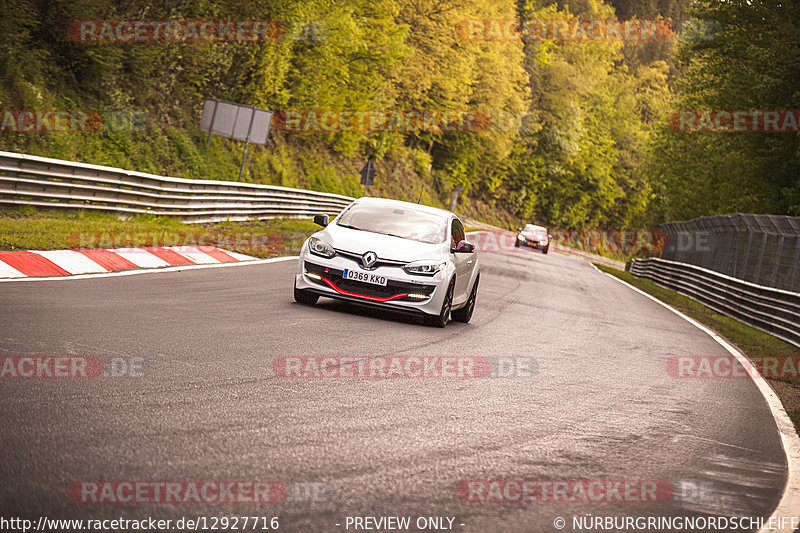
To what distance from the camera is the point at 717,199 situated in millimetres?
45531

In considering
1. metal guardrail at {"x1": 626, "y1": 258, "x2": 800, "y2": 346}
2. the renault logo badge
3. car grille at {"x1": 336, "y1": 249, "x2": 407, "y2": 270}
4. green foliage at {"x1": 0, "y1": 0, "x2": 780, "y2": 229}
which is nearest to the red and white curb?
car grille at {"x1": 336, "y1": 249, "x2": 407, "y2": 270}

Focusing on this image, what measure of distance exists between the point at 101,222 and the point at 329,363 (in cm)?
1061

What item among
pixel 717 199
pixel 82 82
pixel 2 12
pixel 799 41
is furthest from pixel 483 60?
pixel 2 12

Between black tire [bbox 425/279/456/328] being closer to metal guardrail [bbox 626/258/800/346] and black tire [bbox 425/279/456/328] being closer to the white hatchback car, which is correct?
the white hatchback car

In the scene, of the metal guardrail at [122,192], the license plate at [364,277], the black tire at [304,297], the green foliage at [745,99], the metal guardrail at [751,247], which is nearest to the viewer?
the license plate at [364,277]

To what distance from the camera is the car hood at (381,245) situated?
1059 centimetres

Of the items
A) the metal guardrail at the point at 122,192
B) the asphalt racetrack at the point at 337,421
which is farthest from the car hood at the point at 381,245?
the metal guardrail at the point at 122,192

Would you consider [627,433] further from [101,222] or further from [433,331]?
[101,222]

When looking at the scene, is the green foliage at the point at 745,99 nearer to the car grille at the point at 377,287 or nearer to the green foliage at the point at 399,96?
the green foliage at the point at 399,96

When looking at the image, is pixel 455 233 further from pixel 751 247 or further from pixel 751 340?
pixel 751 247

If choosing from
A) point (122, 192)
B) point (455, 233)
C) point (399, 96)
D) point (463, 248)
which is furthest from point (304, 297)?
point (399, 96)

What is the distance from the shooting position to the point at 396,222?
38.3ft

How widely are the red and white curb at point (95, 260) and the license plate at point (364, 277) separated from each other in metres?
3.65

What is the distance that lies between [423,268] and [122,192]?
1005cm
